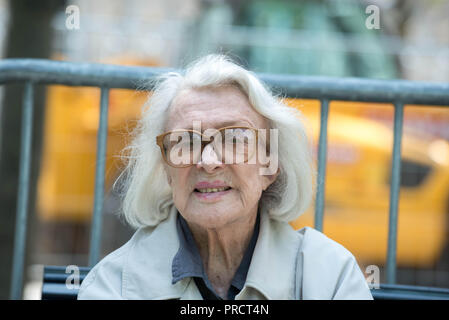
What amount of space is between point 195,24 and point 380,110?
322 cm

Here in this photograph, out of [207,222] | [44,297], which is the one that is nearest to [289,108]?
[207,222]

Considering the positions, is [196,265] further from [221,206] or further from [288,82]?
[288,82]

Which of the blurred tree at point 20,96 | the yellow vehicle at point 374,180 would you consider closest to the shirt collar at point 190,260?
the blurred tree at point 20,96

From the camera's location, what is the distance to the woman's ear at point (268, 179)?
253cm

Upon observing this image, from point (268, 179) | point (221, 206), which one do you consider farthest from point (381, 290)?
point (221, 206)

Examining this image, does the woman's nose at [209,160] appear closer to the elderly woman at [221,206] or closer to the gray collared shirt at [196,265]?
the elderly woman at [221,206]

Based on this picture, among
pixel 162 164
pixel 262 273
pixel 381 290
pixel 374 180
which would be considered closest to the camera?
pixel 262 273

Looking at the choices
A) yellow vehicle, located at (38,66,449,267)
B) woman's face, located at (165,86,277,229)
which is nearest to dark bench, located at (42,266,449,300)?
woman's face, located at (165,86,277,229)

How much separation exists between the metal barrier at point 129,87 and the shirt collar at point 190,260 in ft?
1.66

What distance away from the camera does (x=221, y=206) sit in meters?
2.38

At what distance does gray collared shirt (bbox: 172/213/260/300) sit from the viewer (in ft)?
7.61

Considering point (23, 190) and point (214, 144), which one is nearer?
point (214, 144)

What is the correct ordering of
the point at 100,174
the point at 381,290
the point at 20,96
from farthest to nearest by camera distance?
1. the point at 20,96
2. the point at 100,174
3. the point at 381,290

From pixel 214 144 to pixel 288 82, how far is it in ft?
2.18
